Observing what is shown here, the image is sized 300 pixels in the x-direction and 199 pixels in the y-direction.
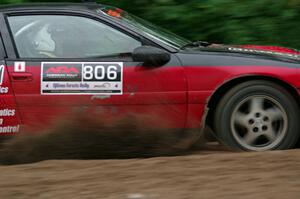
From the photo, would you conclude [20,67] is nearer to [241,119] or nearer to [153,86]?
[153,86]

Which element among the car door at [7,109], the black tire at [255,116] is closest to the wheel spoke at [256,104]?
the black tire at [255,116]

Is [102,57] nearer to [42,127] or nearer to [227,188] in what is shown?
[42,127]

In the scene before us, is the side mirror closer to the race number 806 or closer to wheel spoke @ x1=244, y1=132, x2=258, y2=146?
the race number 806

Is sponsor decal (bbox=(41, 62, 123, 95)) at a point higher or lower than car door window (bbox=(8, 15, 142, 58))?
lower

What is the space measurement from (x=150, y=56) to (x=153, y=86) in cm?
30

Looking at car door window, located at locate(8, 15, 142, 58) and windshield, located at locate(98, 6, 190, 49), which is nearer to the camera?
car door window, located at locate(8, 15, 142, 58)

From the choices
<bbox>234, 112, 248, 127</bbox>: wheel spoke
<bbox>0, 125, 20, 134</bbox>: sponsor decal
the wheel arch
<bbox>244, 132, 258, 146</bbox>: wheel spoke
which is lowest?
<bbox>244, 132, 258, 146</bbox>: wheel spoke

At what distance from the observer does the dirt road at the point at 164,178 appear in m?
4.38

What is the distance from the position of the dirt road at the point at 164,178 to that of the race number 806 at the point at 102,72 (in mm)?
861

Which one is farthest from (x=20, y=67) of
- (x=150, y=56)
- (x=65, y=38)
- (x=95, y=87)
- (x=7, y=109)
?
(x=150, y=56)

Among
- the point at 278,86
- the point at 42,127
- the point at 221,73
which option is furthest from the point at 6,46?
the point at 278,86

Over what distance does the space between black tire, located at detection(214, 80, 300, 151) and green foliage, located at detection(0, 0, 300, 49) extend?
3.15 meters

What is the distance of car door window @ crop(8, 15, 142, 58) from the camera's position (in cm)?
589

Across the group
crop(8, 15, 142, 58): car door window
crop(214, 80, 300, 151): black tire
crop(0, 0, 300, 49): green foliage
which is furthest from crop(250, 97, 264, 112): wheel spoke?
crop(0, 0, 300, 49): green foliage
